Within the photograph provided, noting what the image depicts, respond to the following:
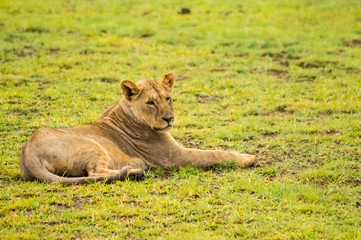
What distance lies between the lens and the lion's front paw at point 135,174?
588 cm

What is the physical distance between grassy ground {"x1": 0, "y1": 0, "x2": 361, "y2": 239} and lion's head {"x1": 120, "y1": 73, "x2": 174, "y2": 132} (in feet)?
2.16

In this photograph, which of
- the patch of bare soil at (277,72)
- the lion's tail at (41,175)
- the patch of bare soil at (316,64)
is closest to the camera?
the lion's tail at (41,175)

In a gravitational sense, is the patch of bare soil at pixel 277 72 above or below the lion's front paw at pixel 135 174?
above

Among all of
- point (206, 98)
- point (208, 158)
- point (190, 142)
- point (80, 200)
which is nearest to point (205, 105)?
point (206, 98)

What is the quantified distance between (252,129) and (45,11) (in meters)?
11.2

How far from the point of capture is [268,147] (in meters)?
7.32

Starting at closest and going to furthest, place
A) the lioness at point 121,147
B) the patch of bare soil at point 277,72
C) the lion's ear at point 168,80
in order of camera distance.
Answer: the lioness at point 121,147
the lion's ear at point 168,80
the patch of bare soil at point 277,72

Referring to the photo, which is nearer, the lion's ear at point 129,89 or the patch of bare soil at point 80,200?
the patch of bare soil at point 80,200

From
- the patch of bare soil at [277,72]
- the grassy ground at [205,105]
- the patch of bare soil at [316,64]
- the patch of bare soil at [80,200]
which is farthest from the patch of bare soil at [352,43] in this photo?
the patch of bare soil at [80,200]

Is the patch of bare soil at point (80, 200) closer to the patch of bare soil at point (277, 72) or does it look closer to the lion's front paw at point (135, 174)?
the lion's front paw at point (135, 174)

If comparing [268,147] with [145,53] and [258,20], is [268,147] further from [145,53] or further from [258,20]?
[258,20]

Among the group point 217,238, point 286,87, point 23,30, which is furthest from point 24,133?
point 23,30

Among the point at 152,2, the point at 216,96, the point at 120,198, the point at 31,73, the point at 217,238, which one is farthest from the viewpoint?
the point at 152,2

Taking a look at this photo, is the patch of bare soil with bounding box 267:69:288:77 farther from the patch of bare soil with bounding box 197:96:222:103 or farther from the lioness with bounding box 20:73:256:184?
the lioness with bounding box 20:73:256:184
